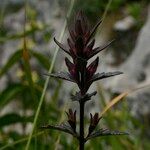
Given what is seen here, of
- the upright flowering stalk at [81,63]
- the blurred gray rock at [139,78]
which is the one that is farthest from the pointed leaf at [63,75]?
the blurred gray rock at [139,78]

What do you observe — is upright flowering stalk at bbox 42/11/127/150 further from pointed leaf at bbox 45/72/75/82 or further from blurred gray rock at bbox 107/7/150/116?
blurred gray rock at bbox 107/7/150/116

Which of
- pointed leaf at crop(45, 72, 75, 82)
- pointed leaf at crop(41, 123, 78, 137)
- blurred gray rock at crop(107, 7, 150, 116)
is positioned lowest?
pointed leaf at crop(41, 123, 78, 137)

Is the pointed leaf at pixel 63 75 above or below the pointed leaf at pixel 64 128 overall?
above

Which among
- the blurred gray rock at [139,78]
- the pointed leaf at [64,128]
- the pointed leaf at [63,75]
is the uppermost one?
the blurred gray rock at [139,78]

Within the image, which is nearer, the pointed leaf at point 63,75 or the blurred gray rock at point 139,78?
the pointed leaf at point 63,75

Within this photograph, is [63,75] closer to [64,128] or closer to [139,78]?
[64,128]

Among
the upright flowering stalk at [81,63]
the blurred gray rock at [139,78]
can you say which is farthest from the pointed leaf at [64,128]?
the blurred gray rock at [139,78]

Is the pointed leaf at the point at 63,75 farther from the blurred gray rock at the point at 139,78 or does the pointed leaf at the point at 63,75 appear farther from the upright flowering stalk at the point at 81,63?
the blurred gray rock at the point at 139,78

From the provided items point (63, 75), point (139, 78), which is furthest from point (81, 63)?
point (139, 78)

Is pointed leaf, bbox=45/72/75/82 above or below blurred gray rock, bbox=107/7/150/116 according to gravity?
below

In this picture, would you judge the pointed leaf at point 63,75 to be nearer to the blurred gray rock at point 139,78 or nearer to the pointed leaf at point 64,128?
the pointed leaf at point 64,128

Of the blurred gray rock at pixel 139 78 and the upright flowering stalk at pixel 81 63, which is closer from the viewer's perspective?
the upright flowering stalk at pixel 81 63

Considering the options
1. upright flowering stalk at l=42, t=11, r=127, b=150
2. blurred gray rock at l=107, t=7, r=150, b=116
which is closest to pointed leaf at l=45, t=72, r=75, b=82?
upright flowering stalk at l=42, t=11, r=127, b=150
